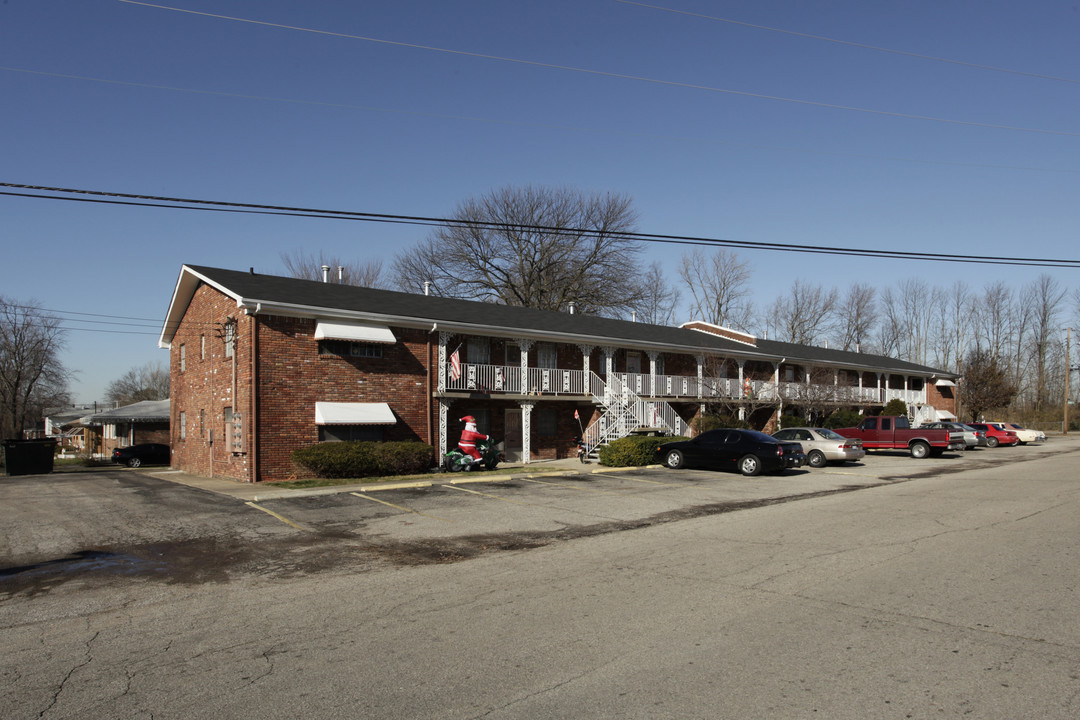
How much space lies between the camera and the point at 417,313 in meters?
24.6

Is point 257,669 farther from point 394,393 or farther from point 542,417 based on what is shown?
point 542,417

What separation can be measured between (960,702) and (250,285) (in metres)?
22.1

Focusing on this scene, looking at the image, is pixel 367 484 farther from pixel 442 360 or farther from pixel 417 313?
pixel 417 313

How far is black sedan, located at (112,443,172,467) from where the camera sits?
38.8m

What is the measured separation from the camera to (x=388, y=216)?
15.3 m

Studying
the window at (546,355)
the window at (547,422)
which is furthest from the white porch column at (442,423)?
the window at (546,355)

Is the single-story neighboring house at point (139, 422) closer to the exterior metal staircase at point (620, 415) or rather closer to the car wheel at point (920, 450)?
the exterior metal staircase at point (620, 415)

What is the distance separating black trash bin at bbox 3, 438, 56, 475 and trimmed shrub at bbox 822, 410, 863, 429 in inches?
1486

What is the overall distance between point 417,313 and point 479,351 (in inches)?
126

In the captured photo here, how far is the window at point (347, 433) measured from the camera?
21719mm

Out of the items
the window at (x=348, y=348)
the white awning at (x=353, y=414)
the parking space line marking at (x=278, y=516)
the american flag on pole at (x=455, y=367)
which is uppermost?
the window at (x=348, y=348)

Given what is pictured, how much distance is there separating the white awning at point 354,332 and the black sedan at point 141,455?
22892 mm

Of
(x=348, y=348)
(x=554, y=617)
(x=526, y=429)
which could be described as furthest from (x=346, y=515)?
(x=526, y=429)

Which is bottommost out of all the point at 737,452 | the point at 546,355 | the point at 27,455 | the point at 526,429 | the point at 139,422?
the point at 27,455
